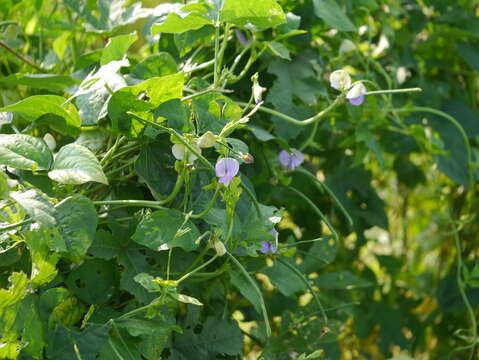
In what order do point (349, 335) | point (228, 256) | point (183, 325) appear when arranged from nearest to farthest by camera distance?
point (228, 256)
point (183, 325)
point (349, 335)

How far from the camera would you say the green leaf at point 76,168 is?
2.19 ft

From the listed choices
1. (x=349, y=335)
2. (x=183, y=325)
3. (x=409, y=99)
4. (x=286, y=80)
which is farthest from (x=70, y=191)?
(x=349, y=335)

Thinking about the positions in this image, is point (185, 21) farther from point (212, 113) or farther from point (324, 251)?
point (324, 251)

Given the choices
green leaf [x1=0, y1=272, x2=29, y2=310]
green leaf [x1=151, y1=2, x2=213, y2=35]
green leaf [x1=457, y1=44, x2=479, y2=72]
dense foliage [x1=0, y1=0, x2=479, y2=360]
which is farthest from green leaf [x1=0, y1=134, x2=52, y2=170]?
green leaf [x1=457, y1=44, x2=479, y2=72]

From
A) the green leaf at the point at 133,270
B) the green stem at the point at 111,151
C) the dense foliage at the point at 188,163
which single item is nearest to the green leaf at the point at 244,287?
the dense foliage at the point at 188,163

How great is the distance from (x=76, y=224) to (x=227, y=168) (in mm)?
172

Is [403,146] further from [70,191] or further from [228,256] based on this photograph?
[70,191]

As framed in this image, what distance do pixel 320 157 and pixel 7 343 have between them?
93cm

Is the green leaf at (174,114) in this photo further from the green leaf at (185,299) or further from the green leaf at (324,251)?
the green leaf at (324,251)

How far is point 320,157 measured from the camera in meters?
1.48

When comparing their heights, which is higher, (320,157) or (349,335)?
(320,157)

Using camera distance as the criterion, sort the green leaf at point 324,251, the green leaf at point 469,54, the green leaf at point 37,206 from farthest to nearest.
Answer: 1. the green leaf at point 469,54
2. the green leaf at point 324,251
3. the green leaf at point 37,206

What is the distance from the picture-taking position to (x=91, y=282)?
2.64 feet

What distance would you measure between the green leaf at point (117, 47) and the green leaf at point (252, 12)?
12 cm
